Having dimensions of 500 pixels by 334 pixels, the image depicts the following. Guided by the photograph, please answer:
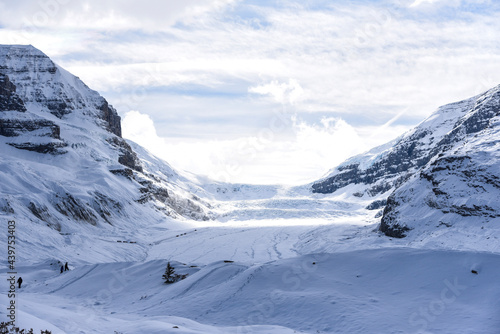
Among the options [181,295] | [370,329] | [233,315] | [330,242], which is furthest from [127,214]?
[370,329]

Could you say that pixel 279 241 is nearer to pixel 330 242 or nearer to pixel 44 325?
pixel 330 242

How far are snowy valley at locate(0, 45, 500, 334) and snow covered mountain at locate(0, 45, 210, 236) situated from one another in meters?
0.45

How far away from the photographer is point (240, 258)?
42.3m

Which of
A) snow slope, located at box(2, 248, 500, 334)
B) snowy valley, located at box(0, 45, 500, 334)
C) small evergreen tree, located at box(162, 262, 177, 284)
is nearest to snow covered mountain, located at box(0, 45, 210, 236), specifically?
snowy valley, located at box(0, 45, 500, 334)

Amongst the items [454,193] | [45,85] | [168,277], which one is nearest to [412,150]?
[454,193]

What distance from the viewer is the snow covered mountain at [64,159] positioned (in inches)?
2243

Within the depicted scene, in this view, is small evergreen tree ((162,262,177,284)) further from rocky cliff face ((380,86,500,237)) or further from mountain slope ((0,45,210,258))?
mountain slope ((0,45,210,258))

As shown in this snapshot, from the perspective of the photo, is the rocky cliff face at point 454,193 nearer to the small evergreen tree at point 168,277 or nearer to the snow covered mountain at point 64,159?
the small evergreen tree at point 168,277

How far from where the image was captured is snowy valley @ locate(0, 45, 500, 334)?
1584cm

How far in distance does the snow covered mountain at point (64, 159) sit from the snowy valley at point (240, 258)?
45cm

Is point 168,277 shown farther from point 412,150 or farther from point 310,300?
point 412,150

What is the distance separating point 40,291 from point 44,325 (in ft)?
56.9

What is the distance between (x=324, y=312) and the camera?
16.5 metres

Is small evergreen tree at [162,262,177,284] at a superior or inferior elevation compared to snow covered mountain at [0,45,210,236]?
inferior
